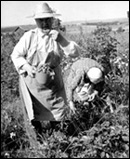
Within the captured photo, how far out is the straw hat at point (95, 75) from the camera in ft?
9.01

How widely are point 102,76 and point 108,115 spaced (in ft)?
2.21

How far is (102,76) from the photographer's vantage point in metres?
2.79

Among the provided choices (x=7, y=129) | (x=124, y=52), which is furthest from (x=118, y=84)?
(x=124, y=52)

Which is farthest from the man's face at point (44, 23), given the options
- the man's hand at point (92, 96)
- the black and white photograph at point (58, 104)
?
the man's hand at point (92, 96)

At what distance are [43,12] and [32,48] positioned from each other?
333 mm

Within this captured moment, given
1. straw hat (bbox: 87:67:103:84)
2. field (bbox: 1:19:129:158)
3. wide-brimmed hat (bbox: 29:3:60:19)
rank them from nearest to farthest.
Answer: field (bbox: 1:19:129:158) < wide-brimmed hat (bbox: 29:3:60:19) < straw hat (bbox: 87:67:103:84)

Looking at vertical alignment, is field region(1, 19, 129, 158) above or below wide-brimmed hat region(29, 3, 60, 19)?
below

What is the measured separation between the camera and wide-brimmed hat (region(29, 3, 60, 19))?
2.24 metres

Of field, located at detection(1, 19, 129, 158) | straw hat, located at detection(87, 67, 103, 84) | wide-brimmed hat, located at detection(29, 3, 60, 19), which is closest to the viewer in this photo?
field, located at detection(1, 19, 129, 158)

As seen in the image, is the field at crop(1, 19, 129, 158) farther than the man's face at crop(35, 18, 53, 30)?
No

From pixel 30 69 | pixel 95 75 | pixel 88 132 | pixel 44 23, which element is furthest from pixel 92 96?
pixel 44 23

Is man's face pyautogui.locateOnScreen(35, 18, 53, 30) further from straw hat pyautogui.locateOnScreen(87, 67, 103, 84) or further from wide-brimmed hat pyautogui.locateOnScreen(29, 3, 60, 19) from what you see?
straw hat pyautogui.locateOnScreen(87, 67, 103, 84)

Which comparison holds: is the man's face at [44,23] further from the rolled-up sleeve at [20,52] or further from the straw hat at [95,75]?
the straw hat at [95,75]

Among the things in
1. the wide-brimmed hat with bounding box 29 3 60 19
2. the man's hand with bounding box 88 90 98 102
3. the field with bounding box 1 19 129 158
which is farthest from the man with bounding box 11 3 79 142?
the man's hand with bounding box 88 90 98 102
